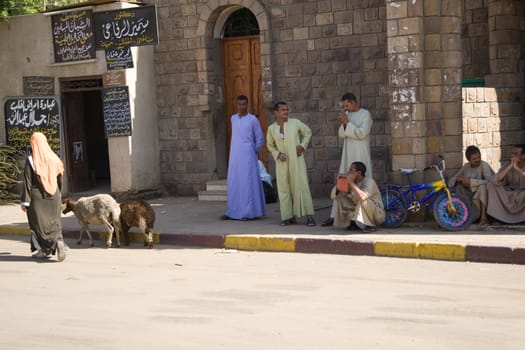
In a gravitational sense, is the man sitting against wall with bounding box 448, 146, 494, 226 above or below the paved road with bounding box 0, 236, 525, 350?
above

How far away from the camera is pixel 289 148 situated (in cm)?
1056

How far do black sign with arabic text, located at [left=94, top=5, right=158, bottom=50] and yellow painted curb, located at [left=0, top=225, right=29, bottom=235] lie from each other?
377 cm

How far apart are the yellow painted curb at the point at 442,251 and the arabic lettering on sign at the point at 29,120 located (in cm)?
881

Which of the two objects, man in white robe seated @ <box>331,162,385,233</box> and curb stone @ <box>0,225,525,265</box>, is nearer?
curb stone @ <box>0,225,525,265</box>

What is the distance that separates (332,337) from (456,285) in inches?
78.3

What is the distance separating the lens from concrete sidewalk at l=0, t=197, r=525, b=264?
329 inches

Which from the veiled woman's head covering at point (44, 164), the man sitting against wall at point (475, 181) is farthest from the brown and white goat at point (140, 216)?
the man sitting against wall at point (475, 181)

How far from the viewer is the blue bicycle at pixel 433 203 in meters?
9.36

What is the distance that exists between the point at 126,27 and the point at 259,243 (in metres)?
5.87

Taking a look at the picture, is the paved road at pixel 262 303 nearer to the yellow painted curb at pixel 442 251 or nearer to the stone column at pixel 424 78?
the yellow painted curb at pixel 442 251

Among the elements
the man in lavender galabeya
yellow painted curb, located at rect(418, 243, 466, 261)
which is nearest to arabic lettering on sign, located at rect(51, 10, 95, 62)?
the man in lavender galabeya

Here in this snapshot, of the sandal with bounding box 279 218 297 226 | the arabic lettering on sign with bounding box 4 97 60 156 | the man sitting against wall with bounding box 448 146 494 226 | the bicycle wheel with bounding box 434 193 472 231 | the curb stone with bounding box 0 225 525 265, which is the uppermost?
the arabic lettering on sign with bounding box 4 97 60 156

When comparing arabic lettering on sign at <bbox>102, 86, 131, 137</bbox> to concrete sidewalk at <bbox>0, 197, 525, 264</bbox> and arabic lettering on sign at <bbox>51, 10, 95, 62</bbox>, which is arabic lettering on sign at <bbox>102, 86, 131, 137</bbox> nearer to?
arabic lettering on sign at <bbox>51, 10, 95, 62</bbox>

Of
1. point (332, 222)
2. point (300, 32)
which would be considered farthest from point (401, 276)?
point (300, 32)
